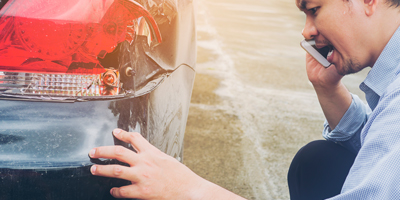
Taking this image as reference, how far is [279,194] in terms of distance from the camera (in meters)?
2.72

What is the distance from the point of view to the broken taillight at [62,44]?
116 cm

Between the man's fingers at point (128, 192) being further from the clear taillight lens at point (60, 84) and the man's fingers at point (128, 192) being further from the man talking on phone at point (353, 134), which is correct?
the clear taillight lens at point (60, 84)

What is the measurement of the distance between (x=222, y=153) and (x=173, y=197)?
2.10 metres

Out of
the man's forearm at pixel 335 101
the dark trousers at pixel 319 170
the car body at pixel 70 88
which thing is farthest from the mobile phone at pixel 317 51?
the car body at pixel 70 88

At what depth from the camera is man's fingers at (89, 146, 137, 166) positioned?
110 centimetres

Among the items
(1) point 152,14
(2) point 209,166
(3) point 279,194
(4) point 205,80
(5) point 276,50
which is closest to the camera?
(1) point 152,14

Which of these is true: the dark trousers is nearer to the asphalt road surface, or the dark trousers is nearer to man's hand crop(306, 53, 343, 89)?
man's hand crop(306, 53, 343, 89)

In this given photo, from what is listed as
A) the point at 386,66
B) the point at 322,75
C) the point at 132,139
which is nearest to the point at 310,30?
the point at 386,66

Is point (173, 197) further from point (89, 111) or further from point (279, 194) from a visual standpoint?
point (279, 194)

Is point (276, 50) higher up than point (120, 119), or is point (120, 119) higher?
point (120, 119)

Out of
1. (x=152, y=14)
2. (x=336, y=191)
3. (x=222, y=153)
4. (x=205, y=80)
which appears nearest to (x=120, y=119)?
(x=152, y=14)

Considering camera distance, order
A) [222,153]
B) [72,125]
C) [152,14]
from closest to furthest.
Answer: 1. [72,125]
2. [152,14]
3. [222,153]

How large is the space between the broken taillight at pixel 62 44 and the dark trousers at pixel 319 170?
1.22m

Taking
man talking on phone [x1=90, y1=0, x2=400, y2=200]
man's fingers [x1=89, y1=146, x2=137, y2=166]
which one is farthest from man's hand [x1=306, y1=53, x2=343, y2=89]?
man's fingers [x1=89, y1=146, x2=137, y2=166]
